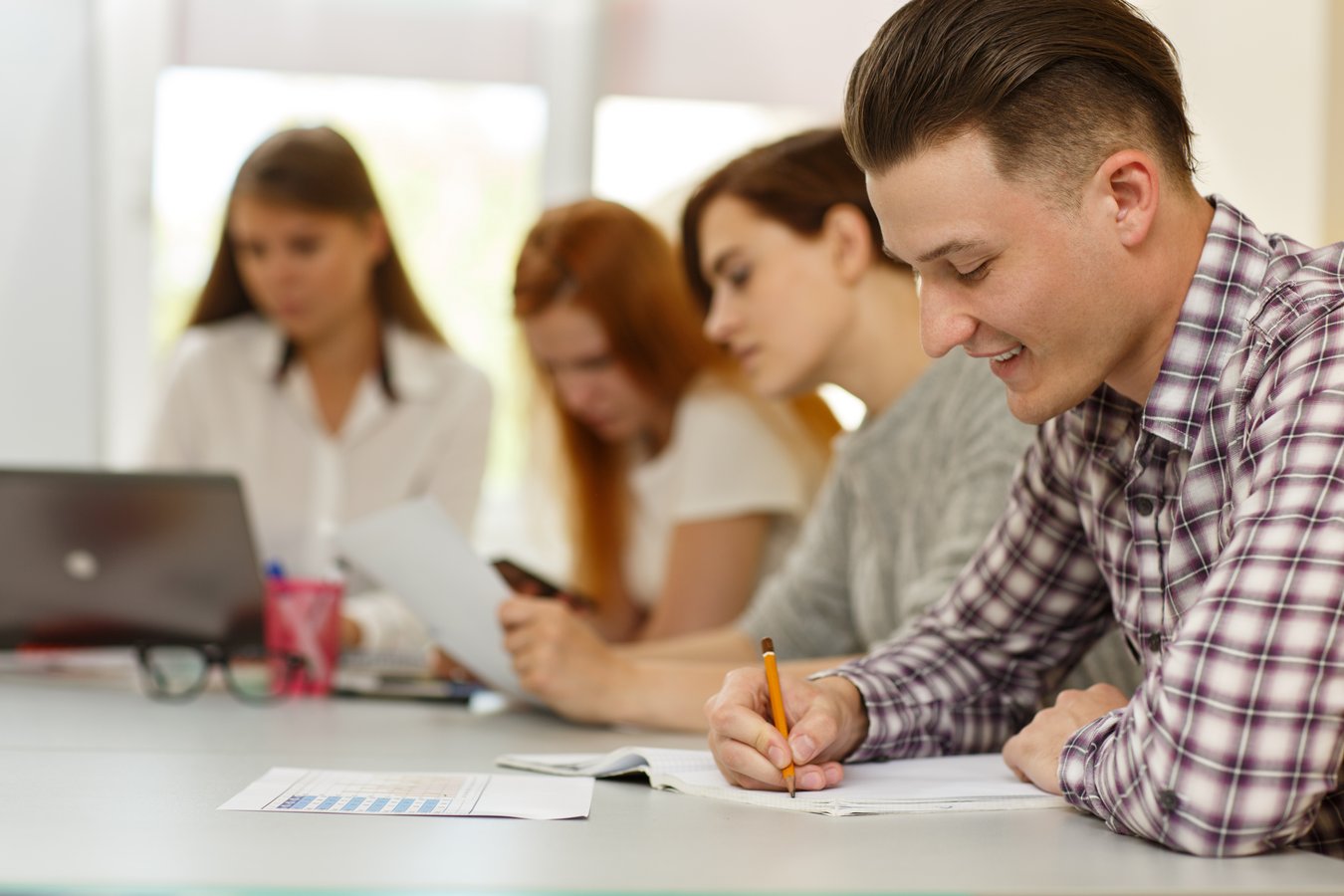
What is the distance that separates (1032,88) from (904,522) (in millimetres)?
851

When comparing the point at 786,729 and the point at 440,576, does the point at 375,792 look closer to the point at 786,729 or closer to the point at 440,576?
the point at 786,729

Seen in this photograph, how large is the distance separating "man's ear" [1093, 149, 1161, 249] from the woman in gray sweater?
21.0 inches

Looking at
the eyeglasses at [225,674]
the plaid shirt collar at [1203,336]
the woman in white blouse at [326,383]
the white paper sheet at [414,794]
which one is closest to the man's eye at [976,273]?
the plaid shirt collar at [1203,336]

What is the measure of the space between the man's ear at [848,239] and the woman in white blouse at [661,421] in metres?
0.46

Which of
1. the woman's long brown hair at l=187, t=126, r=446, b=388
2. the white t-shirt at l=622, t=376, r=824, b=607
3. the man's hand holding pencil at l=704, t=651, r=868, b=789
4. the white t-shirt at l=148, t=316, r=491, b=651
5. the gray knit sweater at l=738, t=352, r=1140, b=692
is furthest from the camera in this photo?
the white t-shirt at l=148, t=316, r=491, b=651

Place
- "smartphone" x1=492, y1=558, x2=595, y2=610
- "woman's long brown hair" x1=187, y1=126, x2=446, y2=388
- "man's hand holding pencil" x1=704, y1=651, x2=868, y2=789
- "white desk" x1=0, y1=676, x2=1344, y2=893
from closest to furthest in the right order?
"white desk" x1=0, y1=676, x2=1344, y2=893 → "man's hand holding pencil" x1=704, y1=651, x2=868, y2=789 → "smartphone" x1=492, y1=558, x2=595, y2=610 → "woman's long brown hair" x1=187, y1=126, x2=446, y2=388

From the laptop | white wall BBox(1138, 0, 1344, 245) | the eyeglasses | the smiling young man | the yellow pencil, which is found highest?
white wall BBox(1138, 0, 1344, 245)

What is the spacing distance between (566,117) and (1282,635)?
117 inches

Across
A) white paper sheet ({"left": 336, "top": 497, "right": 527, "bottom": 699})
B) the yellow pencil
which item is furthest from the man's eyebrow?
white paper sheet ({"left": 336, "top": 497, "right": 527, "bottom": 699})

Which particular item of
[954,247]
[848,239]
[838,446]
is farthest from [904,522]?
[954,247]

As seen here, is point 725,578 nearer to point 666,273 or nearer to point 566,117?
point 666,273

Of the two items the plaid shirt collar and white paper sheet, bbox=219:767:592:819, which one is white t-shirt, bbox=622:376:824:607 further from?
the plaid shirt collar

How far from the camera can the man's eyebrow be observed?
3.22 feet

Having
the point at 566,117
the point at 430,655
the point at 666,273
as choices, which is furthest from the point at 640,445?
the point at 566,117
